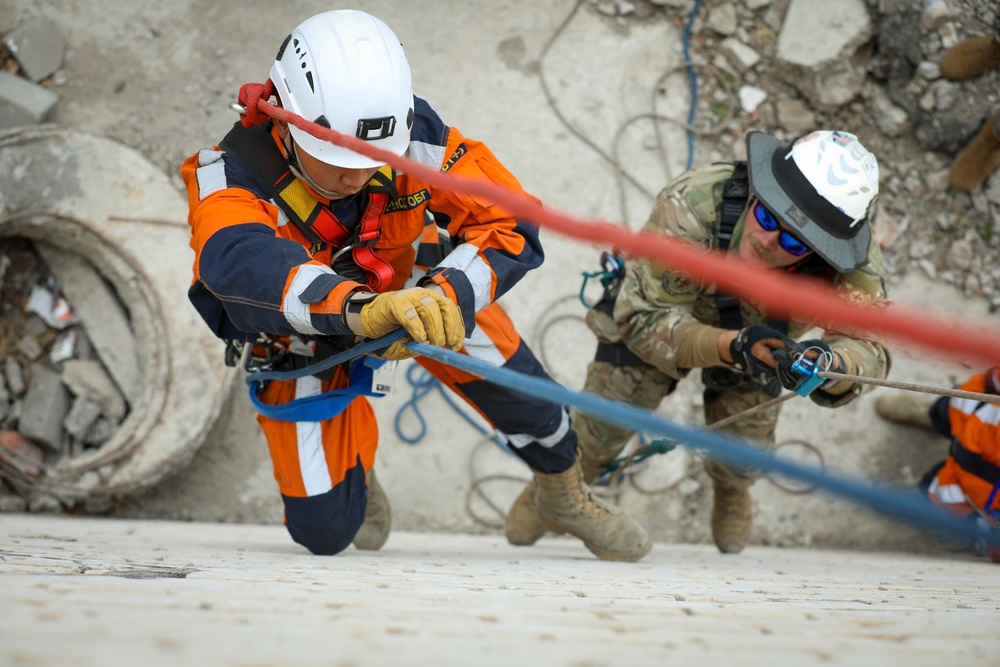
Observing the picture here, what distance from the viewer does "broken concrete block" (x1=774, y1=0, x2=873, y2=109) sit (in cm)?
552

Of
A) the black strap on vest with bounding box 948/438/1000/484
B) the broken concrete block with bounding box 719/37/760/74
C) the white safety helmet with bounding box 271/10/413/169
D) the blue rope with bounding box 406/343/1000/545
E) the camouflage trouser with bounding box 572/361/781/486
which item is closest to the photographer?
the blue rope with bounding box 406/343/1000/545

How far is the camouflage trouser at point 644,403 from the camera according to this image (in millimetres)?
3867

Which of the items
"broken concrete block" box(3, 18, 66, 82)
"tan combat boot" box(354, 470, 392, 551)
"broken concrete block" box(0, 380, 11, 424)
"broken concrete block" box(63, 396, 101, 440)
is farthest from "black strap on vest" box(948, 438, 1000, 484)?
"broken concrete block" box(3, 18, 66, 82)

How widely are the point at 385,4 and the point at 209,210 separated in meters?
3.22

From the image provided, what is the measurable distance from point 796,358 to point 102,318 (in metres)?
3.52

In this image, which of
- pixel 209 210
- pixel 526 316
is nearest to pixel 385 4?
pixel 526 316

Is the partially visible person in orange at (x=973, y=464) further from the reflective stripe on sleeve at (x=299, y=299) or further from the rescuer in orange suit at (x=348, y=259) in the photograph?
the reflective stripe on sleeve at (x=299, y=299)

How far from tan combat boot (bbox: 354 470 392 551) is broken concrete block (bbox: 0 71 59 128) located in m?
2.72

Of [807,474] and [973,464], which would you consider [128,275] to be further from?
[973,464]

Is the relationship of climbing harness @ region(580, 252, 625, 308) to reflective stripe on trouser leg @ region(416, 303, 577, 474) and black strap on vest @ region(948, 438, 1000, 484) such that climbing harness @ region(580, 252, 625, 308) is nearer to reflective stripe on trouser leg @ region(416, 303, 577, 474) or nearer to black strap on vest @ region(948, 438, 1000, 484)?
reflective stripe on trouser leg @ region(416, 303, 577, 474)

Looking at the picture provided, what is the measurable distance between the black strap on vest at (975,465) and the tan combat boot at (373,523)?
275 centimetres

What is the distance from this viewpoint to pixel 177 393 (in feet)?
14.8

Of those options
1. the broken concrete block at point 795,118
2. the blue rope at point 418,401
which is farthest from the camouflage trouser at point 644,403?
the broken concrete block at point 795,118

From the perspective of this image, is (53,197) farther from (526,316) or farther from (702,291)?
(702,291)
